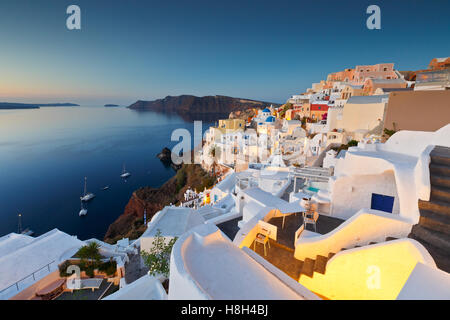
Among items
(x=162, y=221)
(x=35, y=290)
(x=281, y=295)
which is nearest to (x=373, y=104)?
(x=162, y=221)

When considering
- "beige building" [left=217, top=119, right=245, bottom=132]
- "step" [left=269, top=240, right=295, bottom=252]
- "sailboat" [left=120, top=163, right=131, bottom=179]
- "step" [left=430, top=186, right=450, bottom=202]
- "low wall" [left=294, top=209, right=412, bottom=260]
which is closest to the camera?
"step" [left=430, top=186, right=450, bottom=202]

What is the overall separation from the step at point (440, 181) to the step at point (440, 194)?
111 millimetres

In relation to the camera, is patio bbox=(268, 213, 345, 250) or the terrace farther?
patio bbox=(268, 213, 345, 250)

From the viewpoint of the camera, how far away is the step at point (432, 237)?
295 cm

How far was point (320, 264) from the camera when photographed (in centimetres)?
436

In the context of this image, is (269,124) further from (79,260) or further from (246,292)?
(246,292)

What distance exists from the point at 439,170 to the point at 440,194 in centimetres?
68

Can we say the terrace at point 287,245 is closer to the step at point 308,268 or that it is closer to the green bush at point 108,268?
the step at point 308,268

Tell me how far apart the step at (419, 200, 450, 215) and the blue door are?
9.43 feet

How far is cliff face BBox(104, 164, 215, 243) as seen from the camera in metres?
29.6

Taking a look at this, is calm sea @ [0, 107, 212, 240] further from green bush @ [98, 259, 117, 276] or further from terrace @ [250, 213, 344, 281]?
terrace @ [250, 213, 344, 281]

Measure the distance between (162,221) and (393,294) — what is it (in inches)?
423

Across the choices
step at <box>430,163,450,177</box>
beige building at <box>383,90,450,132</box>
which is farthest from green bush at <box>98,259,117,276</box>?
beige building at <box>383,90,450,132</box>

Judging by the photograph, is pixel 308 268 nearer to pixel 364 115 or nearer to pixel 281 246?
pixel 281 246
